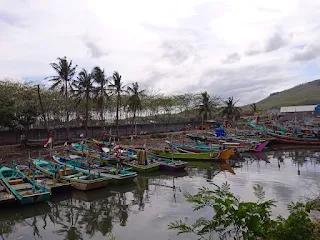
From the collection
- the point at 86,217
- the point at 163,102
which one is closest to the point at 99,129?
the point at 163,102

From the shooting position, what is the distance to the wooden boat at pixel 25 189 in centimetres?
1386

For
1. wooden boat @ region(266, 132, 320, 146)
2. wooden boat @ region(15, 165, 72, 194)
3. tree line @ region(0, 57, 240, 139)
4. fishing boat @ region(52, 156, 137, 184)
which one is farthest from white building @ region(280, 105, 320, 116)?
wooden boat @ region(15, 165, 72, 194)

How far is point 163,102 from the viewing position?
59.9 m

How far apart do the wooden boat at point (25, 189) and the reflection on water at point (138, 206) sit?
1.77 ft

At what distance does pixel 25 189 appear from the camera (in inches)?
Answer: 594

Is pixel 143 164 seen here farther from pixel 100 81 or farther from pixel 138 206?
pixel 100 81

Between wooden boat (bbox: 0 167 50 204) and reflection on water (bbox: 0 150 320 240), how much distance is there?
54cm

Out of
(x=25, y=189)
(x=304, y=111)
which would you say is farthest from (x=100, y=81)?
(x=304, y=111)

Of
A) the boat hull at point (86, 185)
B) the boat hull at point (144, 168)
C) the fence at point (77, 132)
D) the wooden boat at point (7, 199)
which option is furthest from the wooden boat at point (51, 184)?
the fence at point (77, 132)

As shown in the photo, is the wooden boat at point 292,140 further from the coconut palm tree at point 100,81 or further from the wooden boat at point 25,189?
the wooden boat at point 25,189

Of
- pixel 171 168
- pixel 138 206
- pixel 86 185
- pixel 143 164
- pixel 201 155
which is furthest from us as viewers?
pixel 201 155

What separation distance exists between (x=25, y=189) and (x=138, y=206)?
6072 millimetres

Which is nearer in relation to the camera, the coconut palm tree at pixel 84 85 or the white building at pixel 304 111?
the coconut palm tree at pixel 84 85

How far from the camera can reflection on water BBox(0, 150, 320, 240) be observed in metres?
11.5
